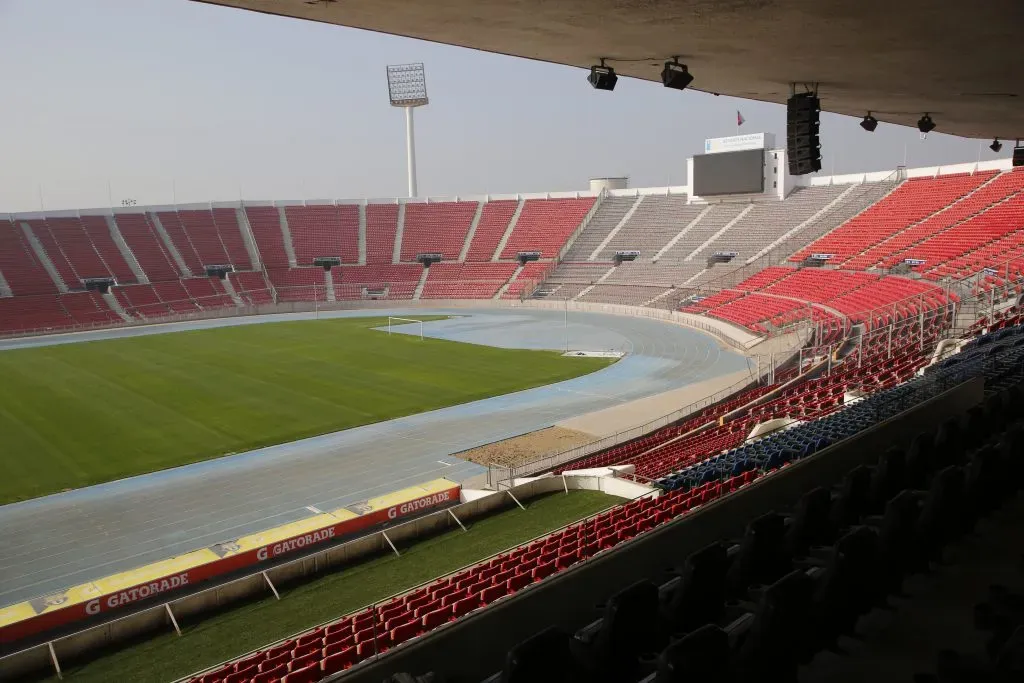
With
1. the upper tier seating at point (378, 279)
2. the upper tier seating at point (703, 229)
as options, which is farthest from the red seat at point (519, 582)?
the upper tier seating at point (378, 279)

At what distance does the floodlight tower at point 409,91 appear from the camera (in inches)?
3371

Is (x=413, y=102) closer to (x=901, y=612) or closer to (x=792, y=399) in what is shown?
(x=792, y=399)

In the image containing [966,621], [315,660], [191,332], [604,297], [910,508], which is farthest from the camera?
[604,297]

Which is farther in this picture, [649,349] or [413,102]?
[413,102]

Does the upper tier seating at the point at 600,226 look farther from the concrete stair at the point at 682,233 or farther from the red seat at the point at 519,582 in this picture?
the red seat at the point at 519,582

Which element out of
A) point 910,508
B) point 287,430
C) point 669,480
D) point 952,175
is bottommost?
point 287,430

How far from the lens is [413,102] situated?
283ft

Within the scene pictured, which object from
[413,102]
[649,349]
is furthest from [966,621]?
[413,102]

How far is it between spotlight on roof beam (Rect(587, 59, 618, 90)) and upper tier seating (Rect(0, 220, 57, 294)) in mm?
57507

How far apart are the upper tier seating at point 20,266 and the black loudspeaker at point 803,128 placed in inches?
2280

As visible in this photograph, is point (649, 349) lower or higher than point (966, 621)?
lower

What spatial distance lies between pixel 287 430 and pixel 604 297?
122ft

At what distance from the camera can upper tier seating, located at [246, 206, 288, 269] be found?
222 feet

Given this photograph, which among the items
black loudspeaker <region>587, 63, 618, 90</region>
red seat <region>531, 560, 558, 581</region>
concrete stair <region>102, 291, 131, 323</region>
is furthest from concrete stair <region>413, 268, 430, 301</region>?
red seat <region>531, 560, 558, 581</region>
